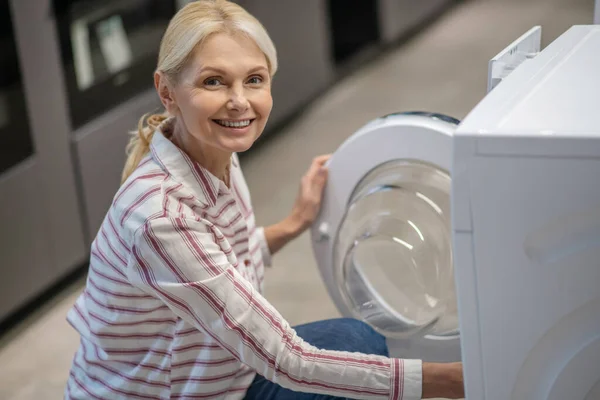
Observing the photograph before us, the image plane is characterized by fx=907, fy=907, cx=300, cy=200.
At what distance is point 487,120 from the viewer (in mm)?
987

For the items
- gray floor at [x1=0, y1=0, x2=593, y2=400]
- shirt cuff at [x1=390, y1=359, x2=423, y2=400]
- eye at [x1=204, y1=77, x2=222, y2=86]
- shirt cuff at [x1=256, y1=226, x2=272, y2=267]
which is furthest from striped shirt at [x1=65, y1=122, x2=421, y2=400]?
gray floor at [x1=0, y1=0, x2=593, y2=400]

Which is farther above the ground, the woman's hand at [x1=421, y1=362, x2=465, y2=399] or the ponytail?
the ponytail

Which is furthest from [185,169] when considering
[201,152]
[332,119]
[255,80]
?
[332,119]

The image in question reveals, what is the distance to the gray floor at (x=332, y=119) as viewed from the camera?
2.20 m

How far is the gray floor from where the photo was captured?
2197 mm

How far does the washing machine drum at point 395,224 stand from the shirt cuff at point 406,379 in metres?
0.36

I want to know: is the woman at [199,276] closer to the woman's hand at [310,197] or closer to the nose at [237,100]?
the nose at [237,100]

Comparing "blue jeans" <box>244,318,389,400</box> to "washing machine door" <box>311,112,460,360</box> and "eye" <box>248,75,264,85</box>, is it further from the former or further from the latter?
"eye" <box>248,75,264,85</box>

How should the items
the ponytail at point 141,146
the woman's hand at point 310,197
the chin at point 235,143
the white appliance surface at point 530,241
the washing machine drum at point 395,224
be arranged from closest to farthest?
the white appliance surface at point 530,241 < the chin at point 235,143 < the ponytail at point 141,146 < the washing machine drum at point 395,224 < the woman's hand at point 310,197

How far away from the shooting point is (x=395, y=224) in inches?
61.2

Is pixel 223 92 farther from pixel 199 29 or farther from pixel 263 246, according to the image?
pixel 263 246

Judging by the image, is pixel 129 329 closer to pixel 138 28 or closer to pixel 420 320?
pixel 420 320

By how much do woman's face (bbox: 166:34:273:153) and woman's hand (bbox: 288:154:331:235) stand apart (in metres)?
0.37

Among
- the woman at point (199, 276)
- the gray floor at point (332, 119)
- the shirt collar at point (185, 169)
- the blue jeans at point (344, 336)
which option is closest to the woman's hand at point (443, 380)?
the woman at point (199, 276)
